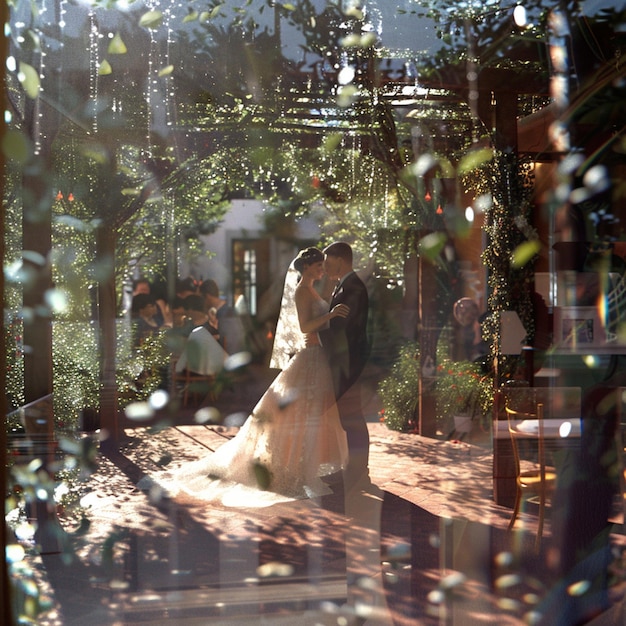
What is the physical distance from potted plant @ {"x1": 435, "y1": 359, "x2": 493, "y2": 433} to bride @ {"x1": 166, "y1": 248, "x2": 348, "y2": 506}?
0.33m

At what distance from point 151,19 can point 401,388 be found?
4.19 ft

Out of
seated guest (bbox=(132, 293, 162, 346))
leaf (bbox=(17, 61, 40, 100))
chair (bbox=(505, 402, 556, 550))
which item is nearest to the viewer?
leaf (bbox=(17, 61, 40, 100))

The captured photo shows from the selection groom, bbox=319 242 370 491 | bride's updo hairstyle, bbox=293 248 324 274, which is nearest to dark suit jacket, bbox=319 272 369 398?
groom, bbox=319 242 370 491

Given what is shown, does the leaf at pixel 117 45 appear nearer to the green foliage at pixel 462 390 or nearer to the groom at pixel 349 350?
the groom at pixel 349 350

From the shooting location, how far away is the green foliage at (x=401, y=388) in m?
2.02

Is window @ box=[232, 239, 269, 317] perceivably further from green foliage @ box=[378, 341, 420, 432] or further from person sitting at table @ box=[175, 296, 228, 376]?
green foliage @ box=[378, 341, 420, 432]

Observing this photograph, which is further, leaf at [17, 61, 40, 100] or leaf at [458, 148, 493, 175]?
leaf at [458, 148, 493, 175]

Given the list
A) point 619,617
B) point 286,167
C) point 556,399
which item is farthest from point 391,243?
point 619,617

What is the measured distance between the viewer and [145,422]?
1.91 m

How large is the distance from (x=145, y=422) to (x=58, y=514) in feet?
1.18

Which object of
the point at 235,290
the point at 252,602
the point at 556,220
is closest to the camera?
the point at 235,290

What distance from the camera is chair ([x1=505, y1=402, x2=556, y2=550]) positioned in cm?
217

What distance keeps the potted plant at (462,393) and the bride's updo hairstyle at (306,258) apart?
1.70ft

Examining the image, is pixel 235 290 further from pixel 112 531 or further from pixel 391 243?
pixel 112 531
